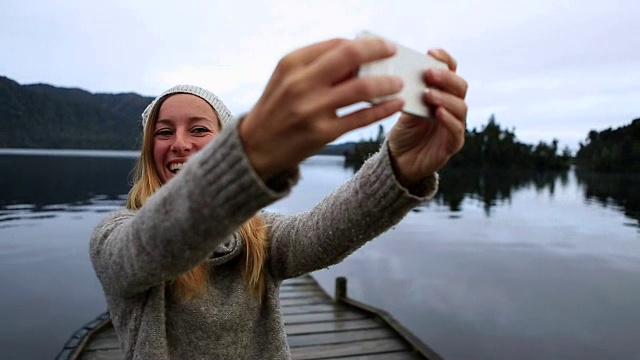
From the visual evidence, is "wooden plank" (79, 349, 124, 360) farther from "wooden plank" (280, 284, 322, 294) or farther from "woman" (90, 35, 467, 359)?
"woman" (90, 35, 467, 359)

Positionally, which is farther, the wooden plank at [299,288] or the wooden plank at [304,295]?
the wooden plank at [299,288]

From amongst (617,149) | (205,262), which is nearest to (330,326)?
(205,262)

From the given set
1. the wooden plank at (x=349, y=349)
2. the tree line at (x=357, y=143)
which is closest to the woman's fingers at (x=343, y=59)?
the wooden plank at (x=349, y=349)

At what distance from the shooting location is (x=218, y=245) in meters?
0.98

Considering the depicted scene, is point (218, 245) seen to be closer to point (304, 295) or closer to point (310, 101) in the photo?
point (310, 101)

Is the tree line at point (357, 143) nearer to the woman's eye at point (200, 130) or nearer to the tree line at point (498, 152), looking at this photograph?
the tree line at point (498, 152)

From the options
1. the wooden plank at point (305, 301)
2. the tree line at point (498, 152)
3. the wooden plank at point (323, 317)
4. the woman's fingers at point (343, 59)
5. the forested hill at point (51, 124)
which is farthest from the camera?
the forested hill at point (51, 124)

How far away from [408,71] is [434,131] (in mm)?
367

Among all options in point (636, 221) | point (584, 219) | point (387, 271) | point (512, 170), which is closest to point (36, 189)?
point (387, 271)

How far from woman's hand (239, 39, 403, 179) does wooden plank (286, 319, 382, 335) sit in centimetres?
710

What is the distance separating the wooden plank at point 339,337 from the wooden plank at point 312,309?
1.26m

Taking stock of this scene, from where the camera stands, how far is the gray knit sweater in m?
0.90

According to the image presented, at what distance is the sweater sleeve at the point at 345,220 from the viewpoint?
143 centimetres

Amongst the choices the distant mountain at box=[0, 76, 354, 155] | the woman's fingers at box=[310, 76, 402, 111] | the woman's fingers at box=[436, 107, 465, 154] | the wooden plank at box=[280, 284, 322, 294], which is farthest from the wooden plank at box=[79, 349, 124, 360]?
the distant mountain at box=[0, 76, 354, 155]
